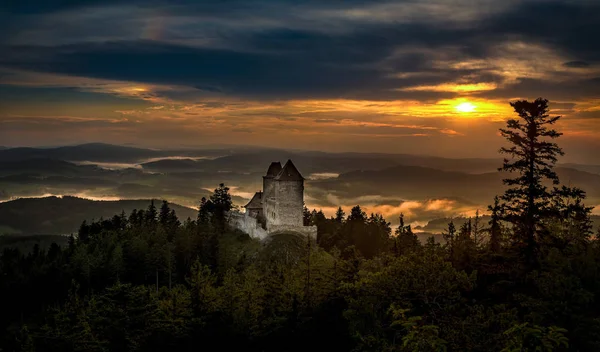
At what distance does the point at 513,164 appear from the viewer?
37688 mm

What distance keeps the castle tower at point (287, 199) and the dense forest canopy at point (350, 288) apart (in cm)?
270

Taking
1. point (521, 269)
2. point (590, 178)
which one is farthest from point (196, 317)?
→ point (590, 178)

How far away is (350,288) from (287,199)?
4248 centimetres

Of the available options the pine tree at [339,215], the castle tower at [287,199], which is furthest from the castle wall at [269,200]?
the pine tree at [339,215]

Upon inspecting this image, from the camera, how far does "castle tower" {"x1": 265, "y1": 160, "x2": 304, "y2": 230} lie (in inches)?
3469

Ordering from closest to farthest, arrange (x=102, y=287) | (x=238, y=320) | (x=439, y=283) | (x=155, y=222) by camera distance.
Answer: (x=439, y=283), (x=238, y=320), (x=102, y=287), (x=155, y=222)

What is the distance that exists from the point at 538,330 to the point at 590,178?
133 metres

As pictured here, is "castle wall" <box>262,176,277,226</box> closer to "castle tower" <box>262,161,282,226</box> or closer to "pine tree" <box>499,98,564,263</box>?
"castle tower" <box>262,161,282,226</box>

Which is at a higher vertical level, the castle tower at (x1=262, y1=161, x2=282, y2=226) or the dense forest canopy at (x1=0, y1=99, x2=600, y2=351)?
the castle tower at (x1=262, y1=161, x2=282, y2=226)

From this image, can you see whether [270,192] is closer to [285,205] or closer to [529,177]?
[285,205]

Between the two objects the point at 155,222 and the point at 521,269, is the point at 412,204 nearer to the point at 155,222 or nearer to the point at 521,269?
the point at 155,222

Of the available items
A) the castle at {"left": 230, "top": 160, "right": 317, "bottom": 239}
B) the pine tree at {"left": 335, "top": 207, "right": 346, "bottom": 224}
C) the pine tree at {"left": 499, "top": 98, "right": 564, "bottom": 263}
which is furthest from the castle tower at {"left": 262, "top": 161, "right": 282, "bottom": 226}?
the pine tree at {"left": 499, "top": 98, "right": 564, "bottom": 263}

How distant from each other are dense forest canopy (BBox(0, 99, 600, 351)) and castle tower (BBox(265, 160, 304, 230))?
2705mm

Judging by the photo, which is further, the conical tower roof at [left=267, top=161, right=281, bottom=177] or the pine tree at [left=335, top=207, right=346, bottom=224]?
the pine tree at [left=335, top=207, right=346, bottom=224]
